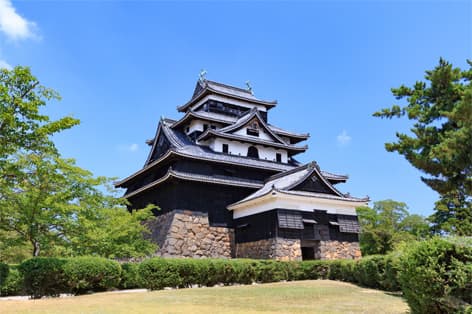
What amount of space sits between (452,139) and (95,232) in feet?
49.7

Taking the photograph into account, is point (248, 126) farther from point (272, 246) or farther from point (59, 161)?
point (59, 161)

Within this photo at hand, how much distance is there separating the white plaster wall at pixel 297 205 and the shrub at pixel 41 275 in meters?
12.5

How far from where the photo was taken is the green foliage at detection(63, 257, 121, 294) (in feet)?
44.0

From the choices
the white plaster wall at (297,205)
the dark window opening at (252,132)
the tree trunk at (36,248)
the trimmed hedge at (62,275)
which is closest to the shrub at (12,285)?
the trimmed hedge at (62,275)

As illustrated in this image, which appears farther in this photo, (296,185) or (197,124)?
(197,124)

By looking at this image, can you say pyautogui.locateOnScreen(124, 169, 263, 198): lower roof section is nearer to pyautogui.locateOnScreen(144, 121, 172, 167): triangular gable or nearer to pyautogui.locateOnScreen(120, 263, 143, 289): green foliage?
pyautogui.locateOnScreen(144, 121, 172, 167): triangular gable

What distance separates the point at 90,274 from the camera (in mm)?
13828

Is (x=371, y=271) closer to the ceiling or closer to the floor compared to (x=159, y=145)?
closer to the floor

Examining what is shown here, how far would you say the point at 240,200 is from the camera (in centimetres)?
2603

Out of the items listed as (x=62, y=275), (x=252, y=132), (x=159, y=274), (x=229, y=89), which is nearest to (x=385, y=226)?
(x=252, y=132)

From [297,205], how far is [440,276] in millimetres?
16957

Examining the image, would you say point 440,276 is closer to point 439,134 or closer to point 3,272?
point 439,134

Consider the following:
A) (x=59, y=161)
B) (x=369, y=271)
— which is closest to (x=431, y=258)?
(x=369, y=271)

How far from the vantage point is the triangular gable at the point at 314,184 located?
922 inches
